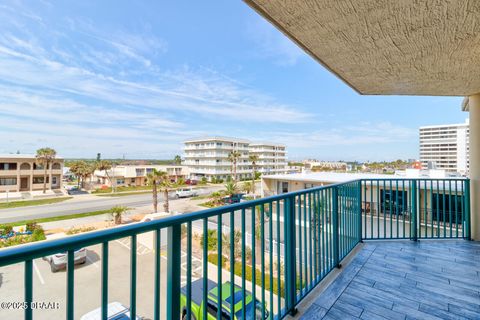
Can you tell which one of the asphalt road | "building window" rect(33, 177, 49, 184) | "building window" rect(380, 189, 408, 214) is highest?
"building window" rect(380, 189, 408, 214)

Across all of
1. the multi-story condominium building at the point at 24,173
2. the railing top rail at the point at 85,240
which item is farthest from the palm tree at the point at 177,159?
the railing top rail at the point at 85,240

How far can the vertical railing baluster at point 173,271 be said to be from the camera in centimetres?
106

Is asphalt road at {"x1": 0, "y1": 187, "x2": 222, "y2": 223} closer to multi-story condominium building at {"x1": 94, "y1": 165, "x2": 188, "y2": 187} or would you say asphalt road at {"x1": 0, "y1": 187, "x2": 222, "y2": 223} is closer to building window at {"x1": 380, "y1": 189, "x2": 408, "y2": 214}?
multi-story condominium building at {"x1": 94, "y1": 165, "x2": 188, "y2": 187}

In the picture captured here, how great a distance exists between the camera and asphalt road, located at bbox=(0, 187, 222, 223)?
738 inches

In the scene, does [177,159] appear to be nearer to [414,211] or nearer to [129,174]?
[129,174]

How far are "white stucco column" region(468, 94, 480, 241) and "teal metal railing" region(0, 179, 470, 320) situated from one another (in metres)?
0.08

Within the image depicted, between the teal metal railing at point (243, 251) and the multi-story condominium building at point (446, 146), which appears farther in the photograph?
the multi-story condominium building at point (446, 146)

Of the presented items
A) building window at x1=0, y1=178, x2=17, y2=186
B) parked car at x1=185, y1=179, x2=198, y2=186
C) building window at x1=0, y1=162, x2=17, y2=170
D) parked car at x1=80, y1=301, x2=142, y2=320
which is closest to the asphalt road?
building window at x1=0, y1=178, x2=17, y2=186

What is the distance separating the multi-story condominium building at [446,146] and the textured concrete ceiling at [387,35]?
5499 centimetres

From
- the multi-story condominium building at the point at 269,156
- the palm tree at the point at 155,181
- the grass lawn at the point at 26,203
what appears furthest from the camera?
the multi-story condominium building at the point at 269,156

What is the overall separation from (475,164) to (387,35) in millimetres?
3141

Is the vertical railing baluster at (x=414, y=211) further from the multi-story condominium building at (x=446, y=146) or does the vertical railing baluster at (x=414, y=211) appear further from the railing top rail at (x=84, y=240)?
the multi-story condominium building at (x=446, y=146)

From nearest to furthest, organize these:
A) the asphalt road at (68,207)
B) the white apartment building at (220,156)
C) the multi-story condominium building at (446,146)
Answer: the asphalt road at (68,207) → the white apartment building at (220,156) → the multi-story condominium building at (446,146)

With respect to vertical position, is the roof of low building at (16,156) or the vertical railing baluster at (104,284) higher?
the roof of low building at (16,156)
